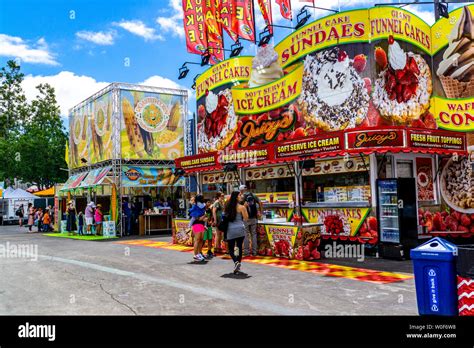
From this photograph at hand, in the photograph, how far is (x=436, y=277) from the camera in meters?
5.54

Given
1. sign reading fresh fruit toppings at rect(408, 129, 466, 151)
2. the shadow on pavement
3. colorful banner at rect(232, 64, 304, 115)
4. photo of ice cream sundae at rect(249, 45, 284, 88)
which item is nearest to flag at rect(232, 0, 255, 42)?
photo of ice cream sundae at rect(249, 45, 284, 88)

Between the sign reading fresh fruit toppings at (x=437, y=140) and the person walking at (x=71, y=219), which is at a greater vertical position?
the sign reading fresh fruit toppings at (x=437, y=140)

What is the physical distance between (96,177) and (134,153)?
2.49 metres

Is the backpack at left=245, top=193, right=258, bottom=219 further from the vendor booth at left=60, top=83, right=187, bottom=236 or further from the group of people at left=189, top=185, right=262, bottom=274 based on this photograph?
the vendor booth at left=60, top=83, right=187, bottom=236

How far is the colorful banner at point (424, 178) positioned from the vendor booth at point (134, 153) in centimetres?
1408

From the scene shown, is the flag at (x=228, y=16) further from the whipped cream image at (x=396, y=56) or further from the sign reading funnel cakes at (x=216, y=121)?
the whipped cream image at (x=396, y=56)

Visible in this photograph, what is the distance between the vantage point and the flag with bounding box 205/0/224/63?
68.2 feet

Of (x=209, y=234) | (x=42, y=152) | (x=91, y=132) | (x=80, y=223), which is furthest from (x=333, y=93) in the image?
(x=42, y=152)

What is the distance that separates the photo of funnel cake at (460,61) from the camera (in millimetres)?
14344

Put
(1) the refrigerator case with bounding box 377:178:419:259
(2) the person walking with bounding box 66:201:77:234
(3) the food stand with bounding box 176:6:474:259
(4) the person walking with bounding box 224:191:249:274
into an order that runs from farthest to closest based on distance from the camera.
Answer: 1. (2) the person walking with bounding box 66:201:77:234
2. (3) the food stand with bounding box 176:6:474:259
3. (1) the refrigerator case with bounding box 377:178:419:259
4. (4) the person walking with bounding box 224:191:249:274

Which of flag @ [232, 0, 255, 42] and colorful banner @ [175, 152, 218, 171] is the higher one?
flag @ [232, 0, 255, 42]

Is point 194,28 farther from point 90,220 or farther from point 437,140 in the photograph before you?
point 437,140

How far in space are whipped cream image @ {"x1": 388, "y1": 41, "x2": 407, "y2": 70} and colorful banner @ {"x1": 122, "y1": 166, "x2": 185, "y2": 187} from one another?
14646 mm

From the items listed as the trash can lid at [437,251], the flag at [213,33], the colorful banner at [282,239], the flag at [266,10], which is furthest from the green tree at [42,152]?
the trash can lid at [437,251]
